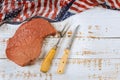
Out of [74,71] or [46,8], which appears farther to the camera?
[46,8]

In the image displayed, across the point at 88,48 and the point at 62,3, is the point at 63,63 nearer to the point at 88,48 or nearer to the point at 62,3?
the point at 88,48

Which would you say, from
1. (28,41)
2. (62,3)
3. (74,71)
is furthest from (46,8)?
(74,71)

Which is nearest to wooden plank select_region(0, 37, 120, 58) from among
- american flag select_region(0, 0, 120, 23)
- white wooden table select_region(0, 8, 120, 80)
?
white wooden table select_region(0, 8, 120, 80)

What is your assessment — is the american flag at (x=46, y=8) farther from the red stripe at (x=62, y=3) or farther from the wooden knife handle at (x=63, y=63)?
the wooden knife handle at (x=63, y=63)

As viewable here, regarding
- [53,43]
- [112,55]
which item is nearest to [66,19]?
[53,43]

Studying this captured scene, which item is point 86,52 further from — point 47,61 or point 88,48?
point 47,61

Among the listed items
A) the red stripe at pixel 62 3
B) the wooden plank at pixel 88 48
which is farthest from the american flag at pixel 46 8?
the wooden plank at pixel 88 48
